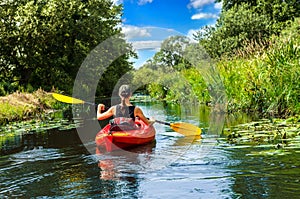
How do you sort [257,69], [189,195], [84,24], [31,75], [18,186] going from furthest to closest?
1. [84,24]
2. [31,75]
3. [257,69]
4. [18,186]
5. [189,195]

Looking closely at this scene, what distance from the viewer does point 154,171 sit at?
6.30 metres

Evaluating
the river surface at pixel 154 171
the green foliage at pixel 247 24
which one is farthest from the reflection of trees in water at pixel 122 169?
the green foliage at pixel 247 24

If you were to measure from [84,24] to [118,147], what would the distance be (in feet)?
95.4

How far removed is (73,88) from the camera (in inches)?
1426

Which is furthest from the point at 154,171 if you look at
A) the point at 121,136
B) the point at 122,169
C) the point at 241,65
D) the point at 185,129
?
the point at 241,65

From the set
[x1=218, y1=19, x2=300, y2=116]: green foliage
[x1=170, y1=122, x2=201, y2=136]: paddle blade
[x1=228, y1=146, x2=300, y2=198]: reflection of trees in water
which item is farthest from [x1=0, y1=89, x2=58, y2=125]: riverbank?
[x1=228, y1=146, x2=300, y2=198]: reflection of trees in water

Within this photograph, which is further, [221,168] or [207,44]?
[207,44]

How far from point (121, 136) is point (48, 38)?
25.0 metres

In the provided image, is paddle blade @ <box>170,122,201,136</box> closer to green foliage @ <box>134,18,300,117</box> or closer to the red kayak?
the red kayak

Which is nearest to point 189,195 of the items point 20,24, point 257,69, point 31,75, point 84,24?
point 257,69

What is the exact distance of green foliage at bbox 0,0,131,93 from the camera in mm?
30375

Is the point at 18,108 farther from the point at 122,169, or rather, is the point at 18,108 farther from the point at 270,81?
the point at 122,169

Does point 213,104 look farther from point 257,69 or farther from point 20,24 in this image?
point 20,24

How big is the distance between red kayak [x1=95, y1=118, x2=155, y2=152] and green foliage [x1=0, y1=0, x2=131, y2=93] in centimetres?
2354
